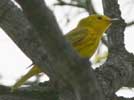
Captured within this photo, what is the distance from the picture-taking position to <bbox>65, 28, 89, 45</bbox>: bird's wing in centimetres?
567

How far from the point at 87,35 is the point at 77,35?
26 cm

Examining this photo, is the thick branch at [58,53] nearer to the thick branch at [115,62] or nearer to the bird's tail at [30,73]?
the thick branch at [115,62]

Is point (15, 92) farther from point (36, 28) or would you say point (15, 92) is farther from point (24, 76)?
point (36, 28)

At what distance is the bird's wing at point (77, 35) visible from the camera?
567 centimetres

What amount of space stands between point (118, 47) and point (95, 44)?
1.15 metres

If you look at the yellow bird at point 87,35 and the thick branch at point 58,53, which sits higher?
the yellow bird at point 87,35

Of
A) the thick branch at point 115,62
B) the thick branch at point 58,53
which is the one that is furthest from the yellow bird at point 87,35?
the thick branch at point 58,53

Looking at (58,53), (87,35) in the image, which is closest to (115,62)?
(87,35)

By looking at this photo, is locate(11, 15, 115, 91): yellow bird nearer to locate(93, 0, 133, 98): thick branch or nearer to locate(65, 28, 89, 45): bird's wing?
locate(65, 28, 89, 45): bird's wing

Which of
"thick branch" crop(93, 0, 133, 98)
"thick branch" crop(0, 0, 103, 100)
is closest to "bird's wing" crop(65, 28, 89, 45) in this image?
"thick branch" crop(93, 0, 133, 98)

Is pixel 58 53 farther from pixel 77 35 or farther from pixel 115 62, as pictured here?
pixel 77 35

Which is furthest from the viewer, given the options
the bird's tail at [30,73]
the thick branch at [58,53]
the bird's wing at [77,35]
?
the bird's wing at [77,35]

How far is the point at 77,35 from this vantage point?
5.87m

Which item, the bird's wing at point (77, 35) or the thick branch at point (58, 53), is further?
the bird's wing at point (77, 35)
